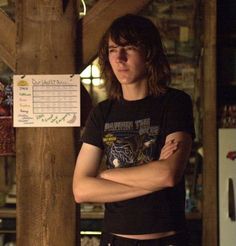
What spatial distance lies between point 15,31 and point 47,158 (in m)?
0.61

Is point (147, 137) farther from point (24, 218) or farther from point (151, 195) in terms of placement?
point (24, 218)

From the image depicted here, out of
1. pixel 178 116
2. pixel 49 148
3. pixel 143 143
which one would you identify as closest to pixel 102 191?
pixel 143 143

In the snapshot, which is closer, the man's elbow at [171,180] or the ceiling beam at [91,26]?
the man's elbow at [171,180]

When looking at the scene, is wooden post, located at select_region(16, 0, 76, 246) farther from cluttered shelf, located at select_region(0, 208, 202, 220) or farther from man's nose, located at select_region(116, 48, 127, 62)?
cluttered shelf, located at select_region(0, 208, 202, 220)

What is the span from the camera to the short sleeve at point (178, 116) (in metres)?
1.72

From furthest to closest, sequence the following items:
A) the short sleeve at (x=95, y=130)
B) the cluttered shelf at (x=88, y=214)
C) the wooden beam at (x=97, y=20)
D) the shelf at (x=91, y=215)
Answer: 1. the shelf at (x=91, y=215)
2. the cluttered shelf at (x=88, y=214)
3. the wooden beam at (x=97, y=20)
4. the short sleeve at (x=95, y=130)

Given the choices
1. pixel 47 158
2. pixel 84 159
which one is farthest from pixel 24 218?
pixel 84 159

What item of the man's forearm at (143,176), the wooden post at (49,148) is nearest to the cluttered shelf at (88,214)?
the wooden post at (49,148)

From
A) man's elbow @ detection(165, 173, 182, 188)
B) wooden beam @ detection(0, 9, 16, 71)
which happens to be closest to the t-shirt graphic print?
man's elbow @ detection(165, 173, 182, 188)

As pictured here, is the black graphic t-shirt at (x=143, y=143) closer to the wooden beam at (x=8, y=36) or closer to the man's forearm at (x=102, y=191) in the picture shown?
the man's forearm at (x=102, y=191)

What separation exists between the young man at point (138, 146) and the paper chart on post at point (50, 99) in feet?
1.24

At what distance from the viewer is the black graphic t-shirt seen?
→ 5.51 ft

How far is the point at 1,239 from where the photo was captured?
440 centimetres

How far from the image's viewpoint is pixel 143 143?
1.75 metres
